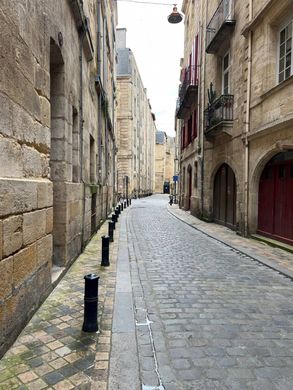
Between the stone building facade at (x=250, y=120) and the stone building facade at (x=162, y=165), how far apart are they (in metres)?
62.9

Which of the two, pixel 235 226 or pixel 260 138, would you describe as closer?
pixel 260 138

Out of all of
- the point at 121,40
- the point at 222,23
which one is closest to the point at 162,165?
the point at 121,40

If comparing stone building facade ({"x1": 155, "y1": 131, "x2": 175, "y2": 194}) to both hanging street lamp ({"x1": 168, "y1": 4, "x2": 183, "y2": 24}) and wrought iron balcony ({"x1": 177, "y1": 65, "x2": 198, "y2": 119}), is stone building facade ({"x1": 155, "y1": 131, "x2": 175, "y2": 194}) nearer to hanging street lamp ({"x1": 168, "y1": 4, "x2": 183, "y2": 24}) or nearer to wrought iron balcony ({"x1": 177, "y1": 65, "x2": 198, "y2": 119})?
wrought iron balcony ({"x1": 177, "y1": 65, "x2": 198, "y2": 119})

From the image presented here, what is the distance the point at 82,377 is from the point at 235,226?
9.51m

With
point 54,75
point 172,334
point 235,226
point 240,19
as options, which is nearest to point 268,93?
point 240,19

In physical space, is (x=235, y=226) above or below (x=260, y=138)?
below

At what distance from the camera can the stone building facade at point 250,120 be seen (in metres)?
8.23

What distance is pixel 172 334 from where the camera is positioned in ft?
11.0

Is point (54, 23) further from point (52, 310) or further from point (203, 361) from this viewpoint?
point (203, 361)

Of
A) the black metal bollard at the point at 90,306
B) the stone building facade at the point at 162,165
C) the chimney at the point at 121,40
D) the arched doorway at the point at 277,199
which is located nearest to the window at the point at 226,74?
the arched doorway at the point at 277,199

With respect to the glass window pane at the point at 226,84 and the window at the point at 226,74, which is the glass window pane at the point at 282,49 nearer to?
the window at the point at 226,74

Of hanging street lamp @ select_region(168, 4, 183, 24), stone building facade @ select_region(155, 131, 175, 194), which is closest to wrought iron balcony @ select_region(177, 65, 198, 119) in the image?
hanging street lamp @ select_region(168, 4, 183, 24)

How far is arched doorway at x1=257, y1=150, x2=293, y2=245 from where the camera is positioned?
8.18 metres

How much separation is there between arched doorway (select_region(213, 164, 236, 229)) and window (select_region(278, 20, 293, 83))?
4458 mm
